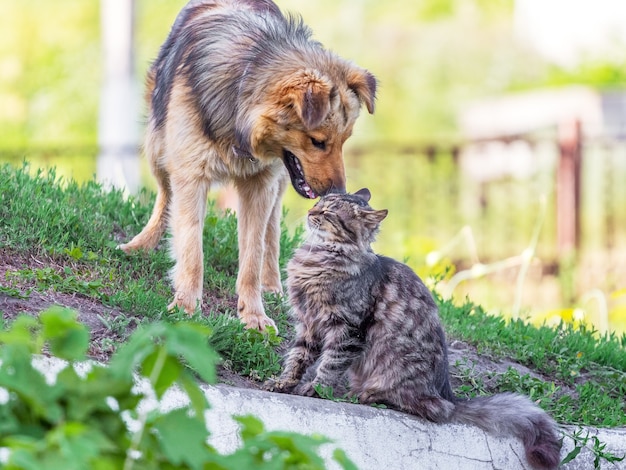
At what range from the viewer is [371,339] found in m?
4.64

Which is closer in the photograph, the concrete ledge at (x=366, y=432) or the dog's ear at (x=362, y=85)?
the concrete ledge at (x=366, y=432)

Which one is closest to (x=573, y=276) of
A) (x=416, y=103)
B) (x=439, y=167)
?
(x=439, y=167)

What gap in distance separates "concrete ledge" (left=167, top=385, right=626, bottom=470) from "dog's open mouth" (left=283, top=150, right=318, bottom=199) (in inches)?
51.3

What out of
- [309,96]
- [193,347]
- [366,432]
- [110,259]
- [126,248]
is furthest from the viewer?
[126,248]

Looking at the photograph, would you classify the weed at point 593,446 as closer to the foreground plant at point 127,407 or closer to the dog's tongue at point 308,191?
the dog's tongue at point 308,191

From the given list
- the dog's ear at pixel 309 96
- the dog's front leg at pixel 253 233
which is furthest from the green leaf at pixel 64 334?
the dog's front leg at pixel 253 233

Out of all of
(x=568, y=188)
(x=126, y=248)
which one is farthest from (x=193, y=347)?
(x=568, y=188)

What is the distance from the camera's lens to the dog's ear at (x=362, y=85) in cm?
527

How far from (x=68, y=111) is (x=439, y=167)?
381 inches

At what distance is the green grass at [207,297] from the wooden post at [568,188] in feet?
18.3

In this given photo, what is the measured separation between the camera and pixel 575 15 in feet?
74.9

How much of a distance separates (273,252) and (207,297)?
0.64 meters

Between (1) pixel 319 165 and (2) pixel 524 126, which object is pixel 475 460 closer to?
(1) pixel 319 165

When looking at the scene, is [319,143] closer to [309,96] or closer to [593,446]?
[309,96]
